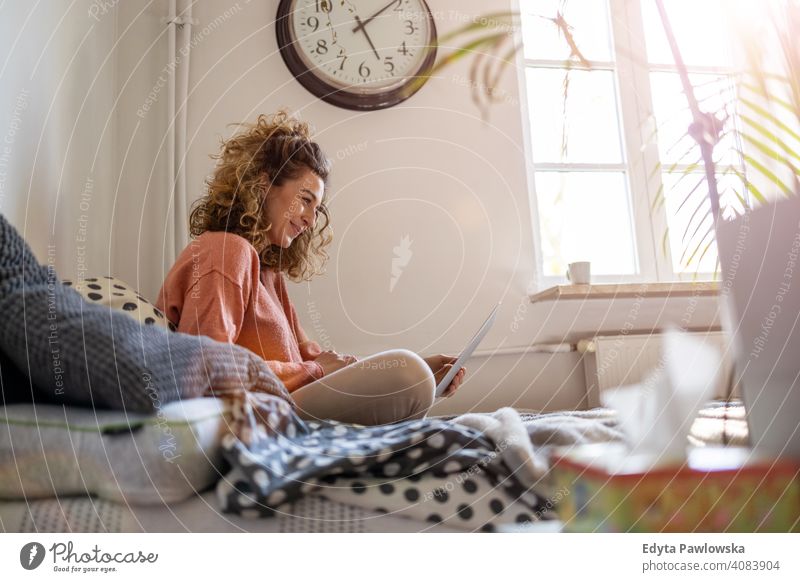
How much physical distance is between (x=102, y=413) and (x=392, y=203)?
0.83 meters

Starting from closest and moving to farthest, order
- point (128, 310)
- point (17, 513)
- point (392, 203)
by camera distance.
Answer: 1. point (17, 513)
2. point (128, 310)
3. point (392, 203)

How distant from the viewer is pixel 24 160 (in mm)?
719

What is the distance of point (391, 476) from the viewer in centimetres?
43

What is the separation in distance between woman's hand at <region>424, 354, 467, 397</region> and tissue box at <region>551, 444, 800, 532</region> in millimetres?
524

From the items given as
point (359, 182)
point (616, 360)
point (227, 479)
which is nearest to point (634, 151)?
point (616, 360)

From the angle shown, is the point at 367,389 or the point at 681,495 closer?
the point at 681,495

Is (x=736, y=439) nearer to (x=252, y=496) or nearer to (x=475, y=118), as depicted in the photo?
(x=252, y=496)

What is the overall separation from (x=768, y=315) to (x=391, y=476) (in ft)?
0.93

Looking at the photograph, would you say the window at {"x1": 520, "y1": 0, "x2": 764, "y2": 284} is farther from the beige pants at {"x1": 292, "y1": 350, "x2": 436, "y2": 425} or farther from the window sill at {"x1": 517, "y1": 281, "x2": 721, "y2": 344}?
the beige pants at {"x1": 292, "y1": 350, "x2": 436, "y2": 425}

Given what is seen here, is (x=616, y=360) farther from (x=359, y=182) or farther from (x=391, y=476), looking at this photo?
(x=391, y=476)

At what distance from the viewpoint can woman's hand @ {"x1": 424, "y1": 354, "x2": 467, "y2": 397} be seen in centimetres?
95

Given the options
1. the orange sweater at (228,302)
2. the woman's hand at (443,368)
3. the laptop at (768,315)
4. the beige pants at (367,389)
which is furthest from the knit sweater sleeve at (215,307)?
the laptop at (768,315)
